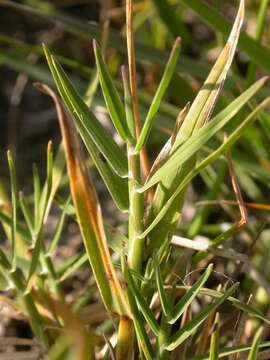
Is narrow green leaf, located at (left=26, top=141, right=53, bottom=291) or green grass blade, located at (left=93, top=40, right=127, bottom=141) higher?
green grass blade, located at (left=93, top=40, right=127, bottom=141)

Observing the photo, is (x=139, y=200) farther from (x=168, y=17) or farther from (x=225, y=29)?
(x=168, y=17)

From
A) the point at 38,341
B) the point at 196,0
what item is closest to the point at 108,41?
the point at 196,0

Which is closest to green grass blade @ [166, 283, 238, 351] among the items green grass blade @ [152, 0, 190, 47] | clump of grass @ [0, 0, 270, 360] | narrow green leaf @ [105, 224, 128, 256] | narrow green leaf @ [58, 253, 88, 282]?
clump of grass @ [0, 0, 270, 360]

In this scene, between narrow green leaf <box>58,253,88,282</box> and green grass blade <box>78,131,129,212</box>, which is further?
narrow green leaf <box>58,253,88,282</box>

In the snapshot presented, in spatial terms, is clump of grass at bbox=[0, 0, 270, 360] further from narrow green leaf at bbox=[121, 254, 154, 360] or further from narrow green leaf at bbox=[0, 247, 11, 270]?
narrow green leaf at bbox=[0, 247, 11, 270]

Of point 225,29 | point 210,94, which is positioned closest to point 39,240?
point 210,94

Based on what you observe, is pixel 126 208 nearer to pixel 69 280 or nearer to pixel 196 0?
pixel 196 0

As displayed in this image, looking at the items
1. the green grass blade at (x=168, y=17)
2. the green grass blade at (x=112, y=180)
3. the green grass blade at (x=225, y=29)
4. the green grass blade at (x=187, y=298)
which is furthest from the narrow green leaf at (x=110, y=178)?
the green grass blade at (x=168, y=17)
